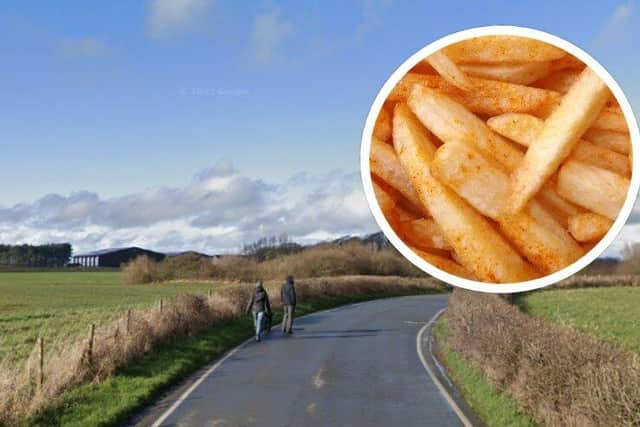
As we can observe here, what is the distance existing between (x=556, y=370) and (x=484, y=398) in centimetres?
287

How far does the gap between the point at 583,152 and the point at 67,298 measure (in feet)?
180

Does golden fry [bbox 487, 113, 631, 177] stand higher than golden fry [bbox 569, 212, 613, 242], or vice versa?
golden fry [bbox 487, 113, 631, 177]

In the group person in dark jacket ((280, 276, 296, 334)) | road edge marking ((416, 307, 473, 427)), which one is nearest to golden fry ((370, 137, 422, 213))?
road edge marking ((416, 307, 473, 427))

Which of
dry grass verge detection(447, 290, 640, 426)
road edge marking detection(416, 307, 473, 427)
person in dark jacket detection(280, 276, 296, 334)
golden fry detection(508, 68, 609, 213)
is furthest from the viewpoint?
person in dark jacket detection(280, 276, 296, 334)

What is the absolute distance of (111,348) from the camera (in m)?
13.2

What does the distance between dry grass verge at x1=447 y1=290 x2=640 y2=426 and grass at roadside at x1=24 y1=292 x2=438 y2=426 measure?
521cm

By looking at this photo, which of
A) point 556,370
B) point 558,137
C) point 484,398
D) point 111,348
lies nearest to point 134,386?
point 111,348

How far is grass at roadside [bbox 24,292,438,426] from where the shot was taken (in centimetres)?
940

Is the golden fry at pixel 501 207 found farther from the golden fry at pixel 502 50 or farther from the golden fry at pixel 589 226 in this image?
the golden fry at pixel 502 50

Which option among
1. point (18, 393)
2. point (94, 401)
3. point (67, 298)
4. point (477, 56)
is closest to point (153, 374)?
point (94, 401)

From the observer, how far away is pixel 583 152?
171cm

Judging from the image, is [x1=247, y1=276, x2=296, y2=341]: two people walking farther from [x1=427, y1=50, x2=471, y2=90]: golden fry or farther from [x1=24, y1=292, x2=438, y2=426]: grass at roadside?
[x1=427, y1=50, x2=471, y2=90]: golden fry

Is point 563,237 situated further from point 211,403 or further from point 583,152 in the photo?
point 211,403

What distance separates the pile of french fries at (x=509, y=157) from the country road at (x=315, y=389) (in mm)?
7886
